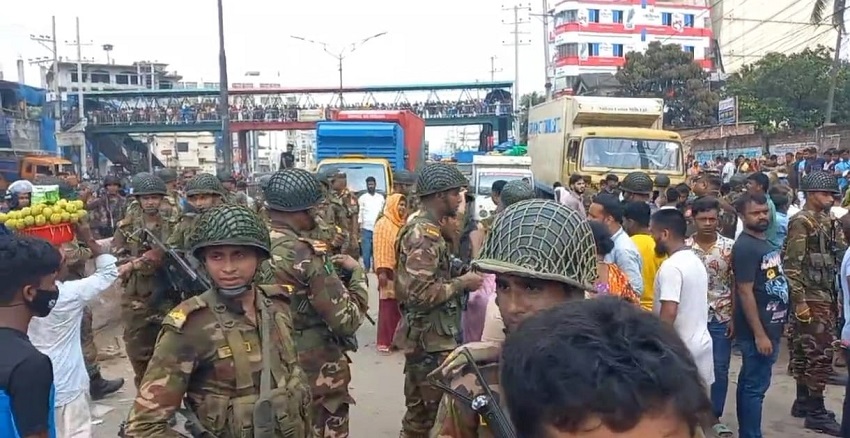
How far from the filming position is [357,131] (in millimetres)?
17531

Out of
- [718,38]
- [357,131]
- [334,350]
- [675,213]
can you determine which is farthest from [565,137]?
[718,38]

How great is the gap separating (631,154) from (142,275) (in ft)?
36.9

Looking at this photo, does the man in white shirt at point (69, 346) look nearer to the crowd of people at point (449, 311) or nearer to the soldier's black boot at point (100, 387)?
the crowd of people at point (449, 311)

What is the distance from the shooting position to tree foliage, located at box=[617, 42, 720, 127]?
3847cm

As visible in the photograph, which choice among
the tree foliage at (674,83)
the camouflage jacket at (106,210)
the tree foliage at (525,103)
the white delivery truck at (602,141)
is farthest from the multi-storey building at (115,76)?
the camouflage jacket at (106,210)

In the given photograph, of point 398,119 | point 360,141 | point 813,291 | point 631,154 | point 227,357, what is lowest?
point 813,291

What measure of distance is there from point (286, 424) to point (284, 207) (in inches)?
55.1

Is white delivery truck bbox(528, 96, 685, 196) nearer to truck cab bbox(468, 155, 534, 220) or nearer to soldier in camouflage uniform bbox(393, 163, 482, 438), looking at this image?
truck cab bbox(468, 155, 534, 220)

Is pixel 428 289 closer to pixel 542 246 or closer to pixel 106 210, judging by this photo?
pixel 542 246

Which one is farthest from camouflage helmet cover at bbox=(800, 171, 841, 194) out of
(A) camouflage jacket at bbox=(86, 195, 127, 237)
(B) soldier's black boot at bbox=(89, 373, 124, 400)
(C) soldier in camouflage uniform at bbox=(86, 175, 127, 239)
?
(A) camouflage jacket at bbox=(86, 195, 127, 237)

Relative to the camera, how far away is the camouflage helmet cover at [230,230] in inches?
112

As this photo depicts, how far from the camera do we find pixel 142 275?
5.44 m

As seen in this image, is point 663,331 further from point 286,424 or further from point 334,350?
point 334,350

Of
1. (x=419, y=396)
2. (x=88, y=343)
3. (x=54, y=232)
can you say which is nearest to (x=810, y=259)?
(x=419, y=396)
